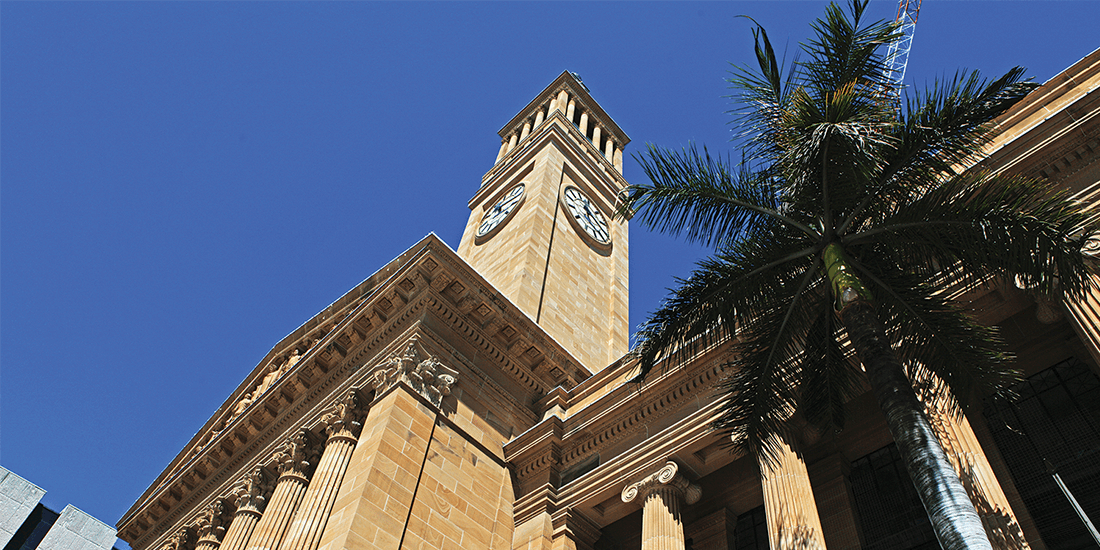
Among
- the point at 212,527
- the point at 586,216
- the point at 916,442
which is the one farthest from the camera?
the point at 586,216

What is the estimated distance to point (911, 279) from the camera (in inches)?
448

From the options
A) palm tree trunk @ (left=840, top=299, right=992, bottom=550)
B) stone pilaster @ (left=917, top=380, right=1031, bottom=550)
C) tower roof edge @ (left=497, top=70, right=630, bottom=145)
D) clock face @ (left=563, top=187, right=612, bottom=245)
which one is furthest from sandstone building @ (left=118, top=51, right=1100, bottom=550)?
tower roof edge @ (left=497, top=70, right=630, bottom=145)

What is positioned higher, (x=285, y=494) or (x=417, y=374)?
(x=417, y=374)

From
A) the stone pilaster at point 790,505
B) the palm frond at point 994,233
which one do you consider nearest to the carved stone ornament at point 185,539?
the stone pilaster at point 790,505

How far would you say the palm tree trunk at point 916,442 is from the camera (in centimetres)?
848

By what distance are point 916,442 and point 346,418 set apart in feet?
43.1

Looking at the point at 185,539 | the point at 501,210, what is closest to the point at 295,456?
the point at 185,539

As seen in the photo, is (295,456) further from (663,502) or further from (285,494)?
(663,502)

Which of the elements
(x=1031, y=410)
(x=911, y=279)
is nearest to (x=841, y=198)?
(x=911, y=279)

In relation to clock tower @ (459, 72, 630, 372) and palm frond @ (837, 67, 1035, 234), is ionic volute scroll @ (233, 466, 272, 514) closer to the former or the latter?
clock tower @ (459, 72, 630, 372)

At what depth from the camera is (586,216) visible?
36.1 metres

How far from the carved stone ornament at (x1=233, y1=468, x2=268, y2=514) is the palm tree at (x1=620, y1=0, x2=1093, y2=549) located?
503 inches

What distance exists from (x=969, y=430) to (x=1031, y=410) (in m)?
2.26

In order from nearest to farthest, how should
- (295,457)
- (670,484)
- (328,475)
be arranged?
(670,484) < (328,475) < (295,457)
